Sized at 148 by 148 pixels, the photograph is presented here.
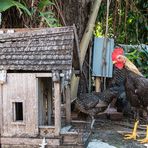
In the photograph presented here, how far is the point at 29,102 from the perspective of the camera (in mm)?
3977

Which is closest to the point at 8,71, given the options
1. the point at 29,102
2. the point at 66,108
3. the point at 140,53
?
the point at 29,102

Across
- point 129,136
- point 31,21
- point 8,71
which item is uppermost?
point 31,21

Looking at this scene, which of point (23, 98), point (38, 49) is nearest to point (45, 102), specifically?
point (23, 98)

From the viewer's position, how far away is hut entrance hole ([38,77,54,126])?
4.21 meters

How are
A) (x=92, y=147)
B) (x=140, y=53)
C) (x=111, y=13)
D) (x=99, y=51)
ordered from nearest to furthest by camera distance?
(x=92, y=147), (x=99, y=51), (x=140, y=53), (x=111, y=13)

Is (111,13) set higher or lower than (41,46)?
higher

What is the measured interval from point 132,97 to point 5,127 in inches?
93.7

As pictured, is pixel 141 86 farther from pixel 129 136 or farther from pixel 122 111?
pixel 122 111

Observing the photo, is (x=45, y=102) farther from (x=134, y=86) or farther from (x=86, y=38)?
(x=86, y=38)

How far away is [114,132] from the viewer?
19.5ft

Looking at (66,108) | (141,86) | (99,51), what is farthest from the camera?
(99,51)

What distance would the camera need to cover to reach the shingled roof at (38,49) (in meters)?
3.91

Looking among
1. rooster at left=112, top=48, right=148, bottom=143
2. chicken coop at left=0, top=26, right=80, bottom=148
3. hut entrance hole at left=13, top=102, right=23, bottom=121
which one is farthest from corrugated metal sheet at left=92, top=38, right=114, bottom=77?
chicken coop at left=0, top=26, right=80, bottom=148

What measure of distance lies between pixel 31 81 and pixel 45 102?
33.8 inches
